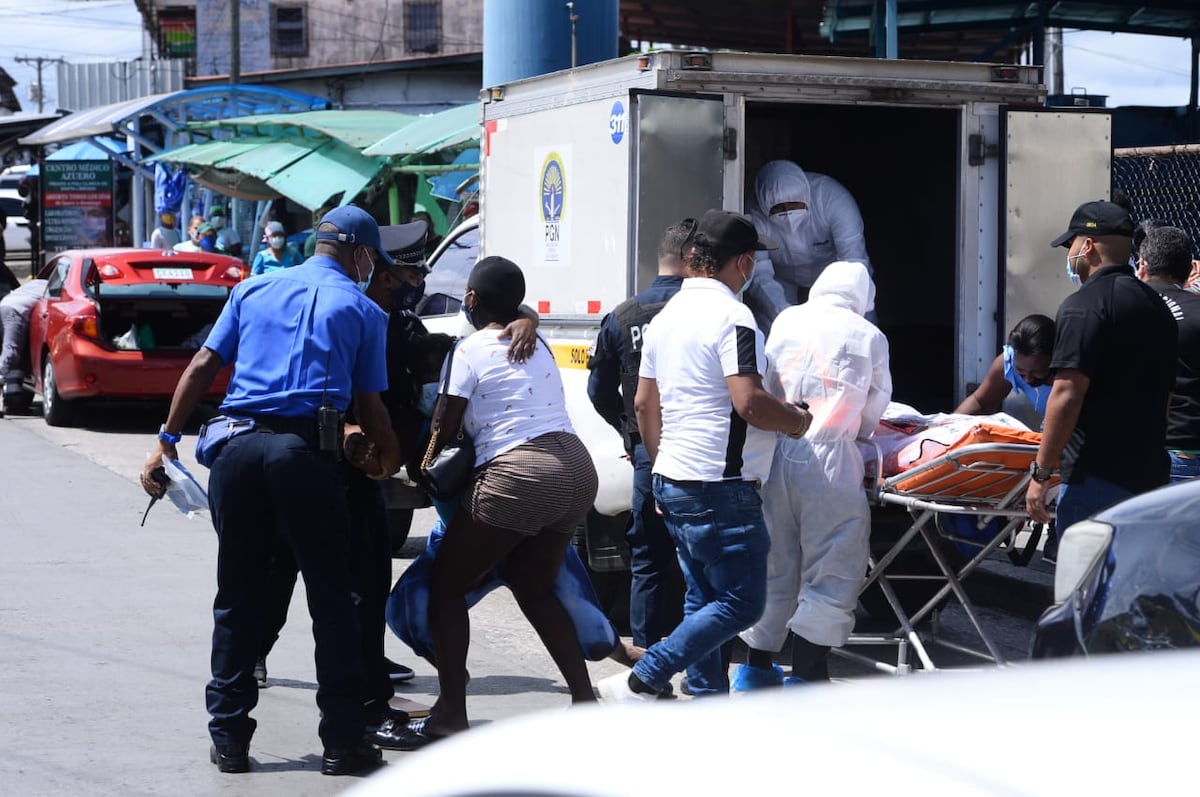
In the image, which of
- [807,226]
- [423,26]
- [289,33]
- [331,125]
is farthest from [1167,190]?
[289,33]

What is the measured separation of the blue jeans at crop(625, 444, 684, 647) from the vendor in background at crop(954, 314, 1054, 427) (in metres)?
1.63

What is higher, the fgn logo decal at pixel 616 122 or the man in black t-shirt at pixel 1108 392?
the fgn logo decal at pixel 616 122

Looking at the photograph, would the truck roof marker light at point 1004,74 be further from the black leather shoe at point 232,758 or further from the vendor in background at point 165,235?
the vendor in background at point 165,235

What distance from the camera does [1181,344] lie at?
6750mm

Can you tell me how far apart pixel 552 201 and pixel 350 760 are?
139 inches

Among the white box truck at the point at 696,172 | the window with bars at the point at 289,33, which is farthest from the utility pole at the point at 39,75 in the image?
the white box truck at the point at 696,172

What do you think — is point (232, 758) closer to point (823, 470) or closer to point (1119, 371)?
point (823, 470)

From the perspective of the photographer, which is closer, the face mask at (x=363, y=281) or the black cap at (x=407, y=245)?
the face mask at (x=363, y=281)

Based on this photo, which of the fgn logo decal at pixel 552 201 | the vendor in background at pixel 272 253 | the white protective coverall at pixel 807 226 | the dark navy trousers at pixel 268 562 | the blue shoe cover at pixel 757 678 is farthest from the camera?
the vendor in background at pixel 272 253

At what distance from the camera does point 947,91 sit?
7723 millimetres

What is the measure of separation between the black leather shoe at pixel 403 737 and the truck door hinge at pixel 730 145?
9.95ft

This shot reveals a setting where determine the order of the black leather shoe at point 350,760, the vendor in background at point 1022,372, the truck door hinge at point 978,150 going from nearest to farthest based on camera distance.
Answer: the black leather shoe at point 350,760 < the vendor in background at point 1022,372 < the truck door hinge at point 978,150

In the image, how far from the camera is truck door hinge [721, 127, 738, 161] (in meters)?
7.31

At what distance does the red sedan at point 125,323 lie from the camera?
14609mm
